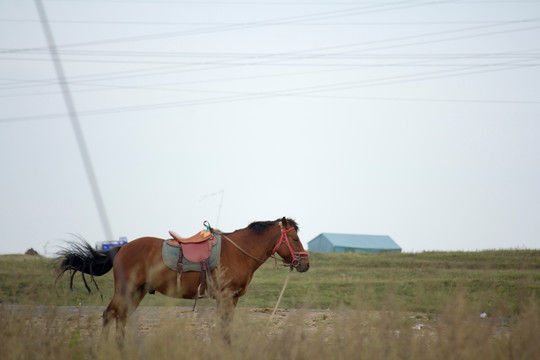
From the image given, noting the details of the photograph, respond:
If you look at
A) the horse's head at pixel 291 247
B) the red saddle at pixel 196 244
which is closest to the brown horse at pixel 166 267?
the horse's head at pixel 291 247

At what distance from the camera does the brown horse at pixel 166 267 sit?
32.7 ft

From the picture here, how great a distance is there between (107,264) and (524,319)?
7.20m

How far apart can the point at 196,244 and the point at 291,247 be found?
188 centimetres

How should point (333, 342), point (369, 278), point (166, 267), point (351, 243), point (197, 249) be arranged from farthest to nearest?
point (351, 243) < point (369, 278) < point (197, 249) < point (166, 267) < point (333, 342)

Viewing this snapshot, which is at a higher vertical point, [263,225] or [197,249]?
[263,225]

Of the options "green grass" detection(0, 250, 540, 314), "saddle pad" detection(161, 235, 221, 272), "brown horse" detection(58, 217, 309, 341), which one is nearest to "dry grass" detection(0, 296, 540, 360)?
"brown horse" detection(58, 217, 309, 341)

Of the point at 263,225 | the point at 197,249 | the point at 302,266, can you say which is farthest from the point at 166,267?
the point at 302,266

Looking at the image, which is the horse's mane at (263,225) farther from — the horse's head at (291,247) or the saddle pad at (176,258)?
the saddle pad at (176,258)

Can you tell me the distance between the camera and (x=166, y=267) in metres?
10.3

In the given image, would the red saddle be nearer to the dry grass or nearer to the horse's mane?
the horse's mane

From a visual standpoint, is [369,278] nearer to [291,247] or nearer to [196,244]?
[291,247]

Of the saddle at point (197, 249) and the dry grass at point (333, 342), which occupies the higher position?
the saddle at point (197, 249)

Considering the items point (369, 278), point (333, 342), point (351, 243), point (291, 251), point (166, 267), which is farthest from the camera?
point (351, 243)

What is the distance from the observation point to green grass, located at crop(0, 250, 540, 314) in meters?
18.5
